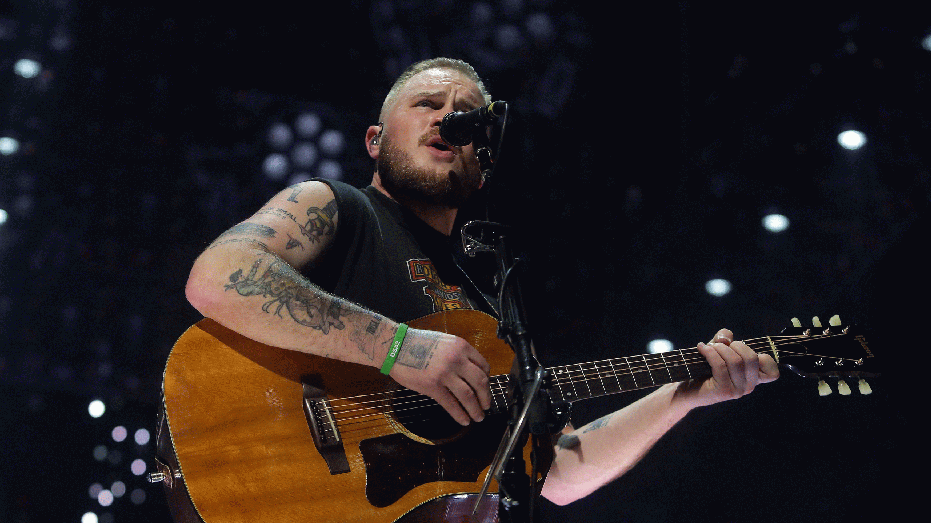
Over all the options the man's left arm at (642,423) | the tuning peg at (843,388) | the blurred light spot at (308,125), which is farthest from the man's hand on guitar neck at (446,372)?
the blurred light spot at (308,125)

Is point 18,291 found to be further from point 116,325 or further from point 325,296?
point 325,296

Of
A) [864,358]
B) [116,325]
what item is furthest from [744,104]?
[116,325]

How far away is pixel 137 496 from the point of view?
116 inches

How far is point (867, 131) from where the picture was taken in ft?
9.61

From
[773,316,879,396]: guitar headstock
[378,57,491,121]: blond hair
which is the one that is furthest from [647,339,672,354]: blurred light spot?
[378,57,491,121]: blond hair

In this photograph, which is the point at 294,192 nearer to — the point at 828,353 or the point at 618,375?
the point at 618,375

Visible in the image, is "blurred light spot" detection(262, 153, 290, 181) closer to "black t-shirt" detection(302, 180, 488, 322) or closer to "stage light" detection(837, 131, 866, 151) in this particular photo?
"black t-shirt" detection(302, 180, 488, 322)

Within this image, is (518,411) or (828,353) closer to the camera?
(518,411)

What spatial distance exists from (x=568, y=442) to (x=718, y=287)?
134cm

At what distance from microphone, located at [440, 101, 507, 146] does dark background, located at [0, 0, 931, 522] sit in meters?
1.19

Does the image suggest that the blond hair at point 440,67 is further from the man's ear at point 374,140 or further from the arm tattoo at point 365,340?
the arm tattoo at point 365,340

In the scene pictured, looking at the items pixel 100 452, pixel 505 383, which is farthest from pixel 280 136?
pixel 505 383

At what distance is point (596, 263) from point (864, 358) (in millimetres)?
1499

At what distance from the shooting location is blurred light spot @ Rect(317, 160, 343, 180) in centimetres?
323
